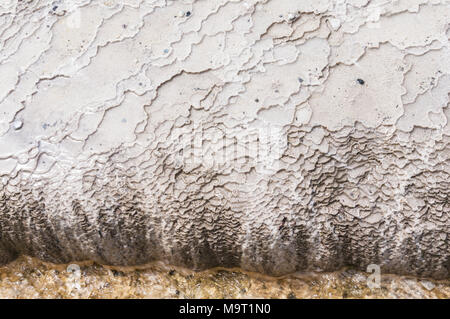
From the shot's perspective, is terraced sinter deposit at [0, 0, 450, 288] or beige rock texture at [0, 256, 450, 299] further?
beige rock texture at [0, 256, 450, 299]

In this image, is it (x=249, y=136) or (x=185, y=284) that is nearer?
(x=249, y=136)

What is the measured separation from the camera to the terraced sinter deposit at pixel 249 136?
119cm

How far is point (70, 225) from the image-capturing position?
1.27 m

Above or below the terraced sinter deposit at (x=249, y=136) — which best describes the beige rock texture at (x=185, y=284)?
below

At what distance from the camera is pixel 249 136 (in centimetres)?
120

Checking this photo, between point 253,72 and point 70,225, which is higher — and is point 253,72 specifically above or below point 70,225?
above

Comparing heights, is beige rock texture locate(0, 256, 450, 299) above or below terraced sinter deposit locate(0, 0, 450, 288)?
below

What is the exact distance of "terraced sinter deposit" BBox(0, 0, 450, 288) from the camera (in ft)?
3.91

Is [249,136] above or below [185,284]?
above

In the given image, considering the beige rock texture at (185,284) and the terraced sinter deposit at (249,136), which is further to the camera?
the beige rock texture at (185,284)
